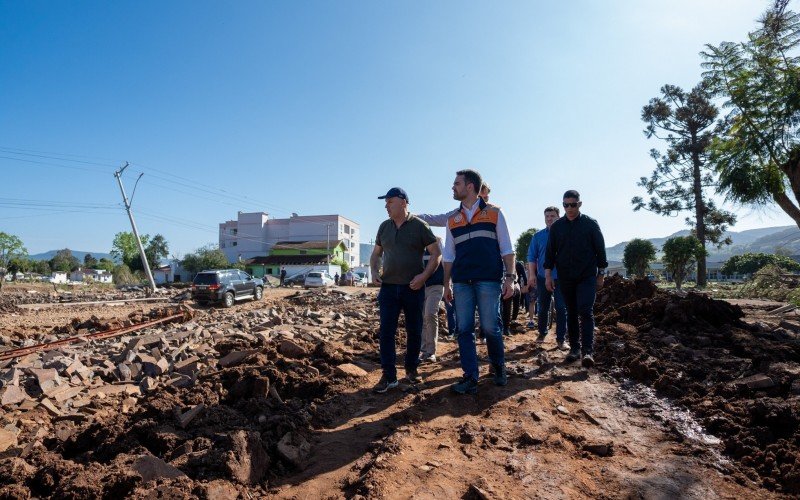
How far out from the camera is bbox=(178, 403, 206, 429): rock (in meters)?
3.21

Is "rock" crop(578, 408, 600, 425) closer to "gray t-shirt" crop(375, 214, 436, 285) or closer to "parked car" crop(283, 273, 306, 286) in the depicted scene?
"gray t-shirt" crop(375, 214, 436, 285)

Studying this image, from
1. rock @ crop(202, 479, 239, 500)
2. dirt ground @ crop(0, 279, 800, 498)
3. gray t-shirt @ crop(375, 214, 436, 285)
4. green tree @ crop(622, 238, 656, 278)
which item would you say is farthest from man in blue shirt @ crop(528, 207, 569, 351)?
green tree @ crop(622, 238, 656, 278)

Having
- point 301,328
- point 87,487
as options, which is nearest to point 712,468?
point 87,487

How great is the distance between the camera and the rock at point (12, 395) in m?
3.96

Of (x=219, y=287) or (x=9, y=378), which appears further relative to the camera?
(x=219, y=287)

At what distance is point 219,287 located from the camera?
19.6m

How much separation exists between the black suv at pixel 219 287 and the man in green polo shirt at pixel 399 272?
56.3ft

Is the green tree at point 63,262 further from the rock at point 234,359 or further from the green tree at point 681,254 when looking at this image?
the rock at point 234,359

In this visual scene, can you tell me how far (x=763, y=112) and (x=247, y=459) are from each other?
1958 cm

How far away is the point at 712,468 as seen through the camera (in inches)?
99.7

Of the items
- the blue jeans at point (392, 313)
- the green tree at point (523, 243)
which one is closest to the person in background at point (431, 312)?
the blue jeans at point (392, 313)

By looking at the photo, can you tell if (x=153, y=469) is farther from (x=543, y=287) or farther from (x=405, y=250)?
(x=543, y=287)

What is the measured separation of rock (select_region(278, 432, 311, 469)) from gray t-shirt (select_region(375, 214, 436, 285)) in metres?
1.58

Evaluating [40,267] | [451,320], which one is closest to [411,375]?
[451,320]
